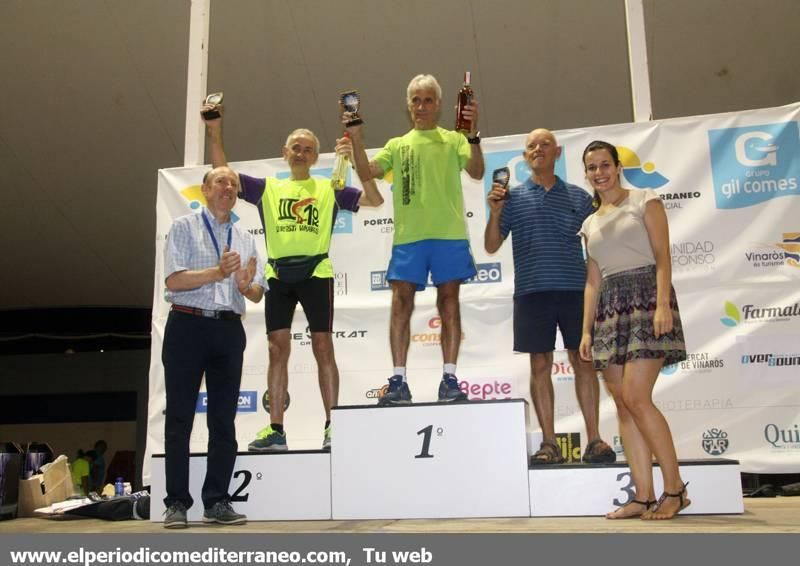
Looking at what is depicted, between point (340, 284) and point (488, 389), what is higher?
point (340, 284)

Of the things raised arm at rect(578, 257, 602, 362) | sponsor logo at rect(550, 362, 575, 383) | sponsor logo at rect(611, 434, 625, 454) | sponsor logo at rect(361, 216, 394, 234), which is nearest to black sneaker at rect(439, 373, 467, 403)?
raised arm at rect(578, 257, 602, 362)

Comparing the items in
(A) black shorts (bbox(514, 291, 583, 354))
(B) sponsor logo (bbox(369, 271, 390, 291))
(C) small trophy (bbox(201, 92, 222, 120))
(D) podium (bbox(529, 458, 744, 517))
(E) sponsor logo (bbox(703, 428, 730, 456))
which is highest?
(C) small trophy (bbox(201, 92, 222, 120))

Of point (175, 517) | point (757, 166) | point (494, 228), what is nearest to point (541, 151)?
point (494, 228)

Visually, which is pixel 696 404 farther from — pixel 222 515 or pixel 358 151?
pixel 222 515

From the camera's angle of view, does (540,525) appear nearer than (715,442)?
Yes

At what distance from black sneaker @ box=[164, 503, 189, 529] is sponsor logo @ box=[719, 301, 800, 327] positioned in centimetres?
320

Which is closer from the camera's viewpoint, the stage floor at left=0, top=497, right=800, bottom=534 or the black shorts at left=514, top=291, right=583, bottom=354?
the stage floor at left=0, top=497, right=800, bottom=534

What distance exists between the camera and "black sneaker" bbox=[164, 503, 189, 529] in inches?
106

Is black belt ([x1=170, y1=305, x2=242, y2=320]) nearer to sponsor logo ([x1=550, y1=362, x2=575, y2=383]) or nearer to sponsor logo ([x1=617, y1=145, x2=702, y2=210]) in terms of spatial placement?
sponsor logo ([x1=550, y1=362, x2=575, y2=383])

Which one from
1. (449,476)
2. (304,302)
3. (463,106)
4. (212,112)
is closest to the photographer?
(449,476)

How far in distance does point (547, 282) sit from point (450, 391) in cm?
68

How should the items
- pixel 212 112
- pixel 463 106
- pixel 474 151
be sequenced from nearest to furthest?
pixel 463 106
pixel 474 151
pixel 212 112

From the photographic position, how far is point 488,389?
4.33 meters
